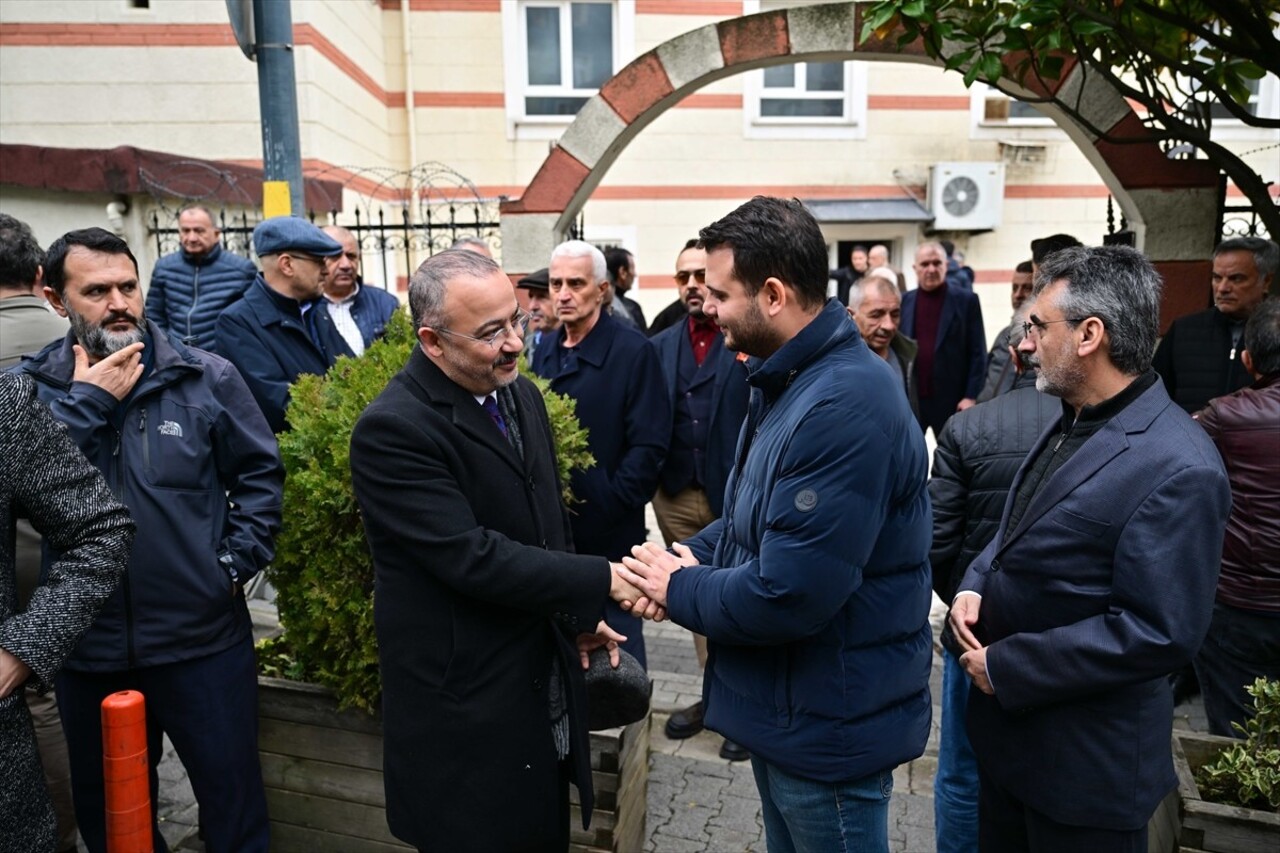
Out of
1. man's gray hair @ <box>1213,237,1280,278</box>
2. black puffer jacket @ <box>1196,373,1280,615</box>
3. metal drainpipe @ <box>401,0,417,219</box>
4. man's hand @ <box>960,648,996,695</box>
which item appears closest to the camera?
man's hand @ <box>960,648,996,695</box>

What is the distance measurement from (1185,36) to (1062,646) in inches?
188

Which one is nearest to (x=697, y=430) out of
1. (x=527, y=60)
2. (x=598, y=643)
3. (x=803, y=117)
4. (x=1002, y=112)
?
(x=598, y=643)

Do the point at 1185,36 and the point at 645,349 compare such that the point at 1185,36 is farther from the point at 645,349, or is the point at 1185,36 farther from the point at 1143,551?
the point at 1143,551

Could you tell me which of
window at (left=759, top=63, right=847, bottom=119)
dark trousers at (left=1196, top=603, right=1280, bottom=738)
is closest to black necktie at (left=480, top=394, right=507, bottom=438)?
dark trousers at (left=1196, top=603, right=1280, bottom=738)

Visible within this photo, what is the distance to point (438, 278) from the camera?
8.00 feet

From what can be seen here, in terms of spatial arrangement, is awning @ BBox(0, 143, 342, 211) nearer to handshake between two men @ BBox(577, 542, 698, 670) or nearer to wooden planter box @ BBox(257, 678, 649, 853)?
wooden planter box @ BBox(257, 678, 649, 853)

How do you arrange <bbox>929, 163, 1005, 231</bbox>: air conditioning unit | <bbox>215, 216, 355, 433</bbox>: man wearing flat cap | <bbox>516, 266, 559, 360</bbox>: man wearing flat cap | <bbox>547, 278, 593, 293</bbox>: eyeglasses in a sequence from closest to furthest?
<bbox>547, 278, 593, 293</bbox>: eyeglasses < <bbox>215, 216, 355, 433</bbox>: man wearing flat cap < <bbox>516, 266, 559, 360</bbox>: man wearing flat cap < <bbox>929, 163, 1005, 231</bbox>: air conditioning unit

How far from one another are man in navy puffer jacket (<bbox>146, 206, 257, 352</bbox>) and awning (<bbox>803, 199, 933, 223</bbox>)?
9374mm

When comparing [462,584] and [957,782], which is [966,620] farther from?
[462,584]

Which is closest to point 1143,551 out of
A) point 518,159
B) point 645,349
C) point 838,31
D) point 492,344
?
point 492,344

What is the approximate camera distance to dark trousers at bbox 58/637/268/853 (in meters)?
2.94

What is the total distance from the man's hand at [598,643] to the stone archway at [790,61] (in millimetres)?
4516

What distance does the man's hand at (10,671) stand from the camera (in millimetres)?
2125

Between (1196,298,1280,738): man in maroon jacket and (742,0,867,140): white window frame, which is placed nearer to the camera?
(1196,298,1280,738): man in maroon jacket
